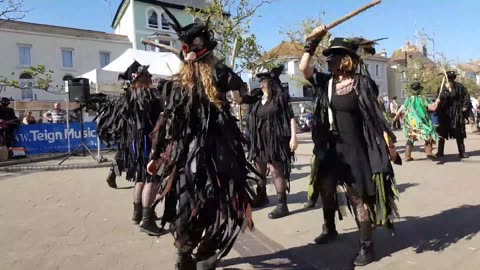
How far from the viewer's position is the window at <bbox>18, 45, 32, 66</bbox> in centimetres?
4054

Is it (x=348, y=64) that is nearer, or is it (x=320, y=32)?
(x=320, y=32)

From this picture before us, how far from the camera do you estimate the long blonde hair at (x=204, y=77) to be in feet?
10.5

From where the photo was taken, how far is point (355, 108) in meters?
3.92

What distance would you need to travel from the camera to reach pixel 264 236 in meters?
4.66

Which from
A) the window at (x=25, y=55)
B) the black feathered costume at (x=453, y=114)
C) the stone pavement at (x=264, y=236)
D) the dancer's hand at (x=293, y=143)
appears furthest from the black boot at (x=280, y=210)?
the window at (x=25, y=55)

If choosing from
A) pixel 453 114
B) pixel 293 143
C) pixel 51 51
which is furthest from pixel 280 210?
pixel 51 51

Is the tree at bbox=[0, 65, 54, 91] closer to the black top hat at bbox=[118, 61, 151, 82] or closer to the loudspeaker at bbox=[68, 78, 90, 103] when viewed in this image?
the loudspeaker at bbox=[68, 78, 90, 103]

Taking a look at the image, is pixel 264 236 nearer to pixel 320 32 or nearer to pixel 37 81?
pixel 320 32

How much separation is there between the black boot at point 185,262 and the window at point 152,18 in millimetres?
48259

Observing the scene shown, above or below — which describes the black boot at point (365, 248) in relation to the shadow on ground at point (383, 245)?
above

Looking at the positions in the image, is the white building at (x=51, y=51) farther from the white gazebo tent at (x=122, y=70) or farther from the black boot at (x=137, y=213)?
the black boot at (x=137, y=213)

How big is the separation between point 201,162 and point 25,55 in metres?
43.0

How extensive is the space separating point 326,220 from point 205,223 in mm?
1597

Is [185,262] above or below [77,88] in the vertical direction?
below
